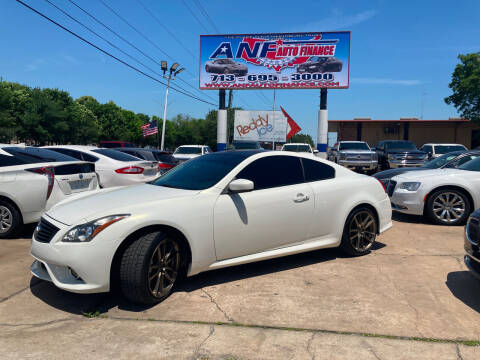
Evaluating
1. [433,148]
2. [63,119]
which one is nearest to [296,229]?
[433,148]

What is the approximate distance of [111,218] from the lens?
10.9ft

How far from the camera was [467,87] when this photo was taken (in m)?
39.9

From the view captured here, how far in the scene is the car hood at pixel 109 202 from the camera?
3383 mm

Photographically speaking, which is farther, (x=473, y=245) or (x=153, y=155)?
(x=153, y=155)

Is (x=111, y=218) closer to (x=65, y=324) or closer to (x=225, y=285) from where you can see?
(x=65, y=324)

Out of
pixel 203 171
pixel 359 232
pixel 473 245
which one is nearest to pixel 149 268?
pixel 203 171

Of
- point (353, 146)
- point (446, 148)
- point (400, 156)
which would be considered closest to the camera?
point (400, 156)

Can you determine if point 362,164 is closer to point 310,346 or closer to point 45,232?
point 310,346

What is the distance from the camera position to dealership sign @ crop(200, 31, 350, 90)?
2269cm

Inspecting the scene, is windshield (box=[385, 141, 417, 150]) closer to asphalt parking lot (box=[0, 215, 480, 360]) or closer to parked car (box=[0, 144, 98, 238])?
asphalt parking lot (box=[0, 215, 480, 360])

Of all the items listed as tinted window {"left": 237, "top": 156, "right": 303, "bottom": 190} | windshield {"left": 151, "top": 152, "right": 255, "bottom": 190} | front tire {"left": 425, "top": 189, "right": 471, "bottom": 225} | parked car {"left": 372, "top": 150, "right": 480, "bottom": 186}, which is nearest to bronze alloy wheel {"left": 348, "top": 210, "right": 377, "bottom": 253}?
tinted window {"left": 237, "top": 156, "right": 303, "bottom": 190}

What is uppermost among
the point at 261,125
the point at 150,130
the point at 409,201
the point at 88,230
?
the point at 261,125

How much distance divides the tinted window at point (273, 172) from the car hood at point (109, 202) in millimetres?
713

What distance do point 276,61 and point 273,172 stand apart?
66.8 ft
